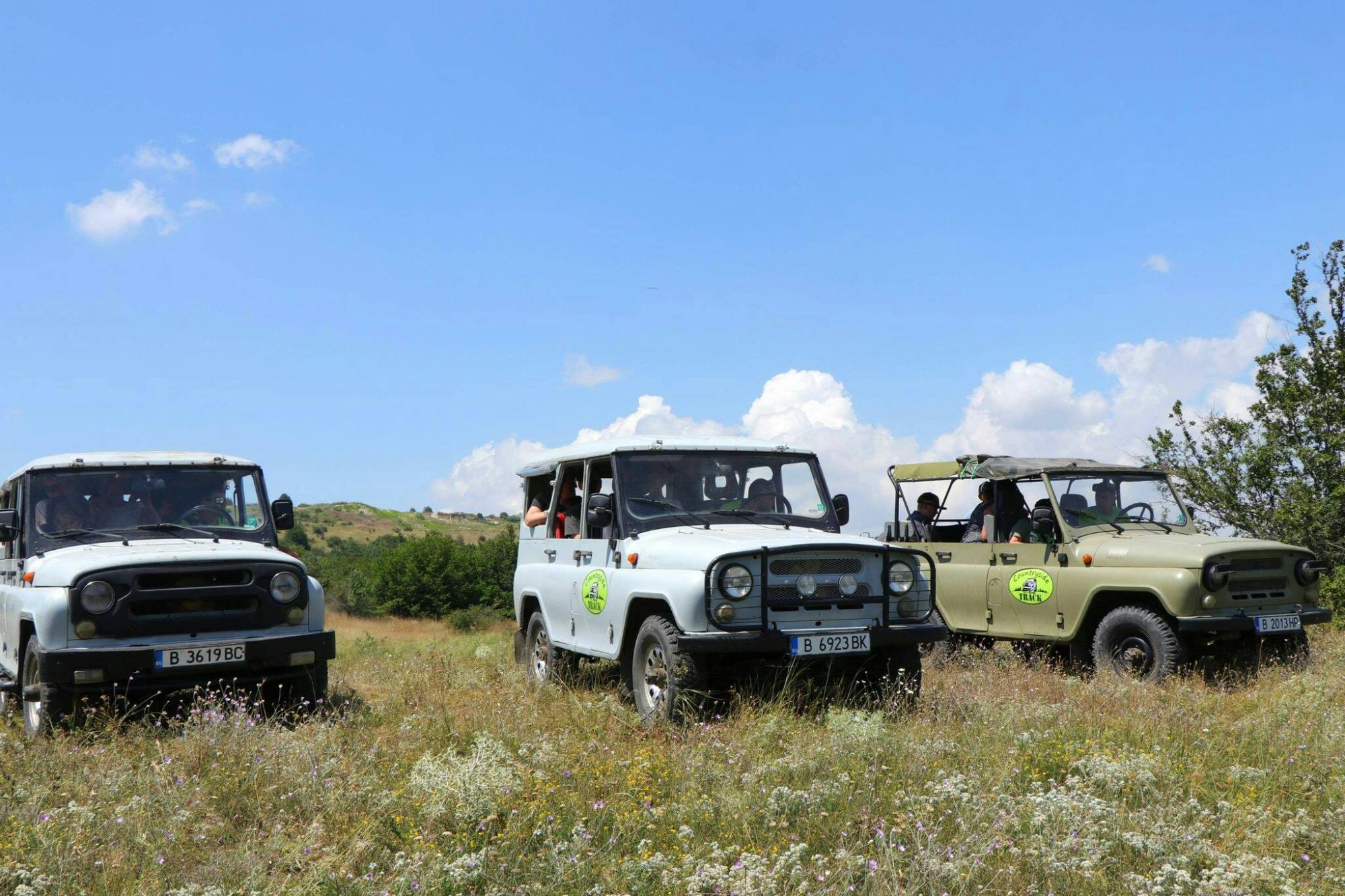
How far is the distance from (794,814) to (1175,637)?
566 centimetres

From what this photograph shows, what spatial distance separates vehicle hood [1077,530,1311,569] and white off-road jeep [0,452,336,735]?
22.4 feet

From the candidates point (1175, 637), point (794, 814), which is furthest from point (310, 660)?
point (1175, 637)

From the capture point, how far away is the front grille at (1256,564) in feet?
31.0

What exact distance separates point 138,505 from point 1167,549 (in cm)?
887

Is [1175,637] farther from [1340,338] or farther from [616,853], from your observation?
[1340,338]

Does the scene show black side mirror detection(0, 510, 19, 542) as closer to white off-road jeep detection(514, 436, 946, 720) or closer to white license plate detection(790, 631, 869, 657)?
white off-road jeep detection(514, 436, 946, 720)

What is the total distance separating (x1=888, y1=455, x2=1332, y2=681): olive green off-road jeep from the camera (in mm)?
9234

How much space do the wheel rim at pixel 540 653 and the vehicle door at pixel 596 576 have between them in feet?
3.20

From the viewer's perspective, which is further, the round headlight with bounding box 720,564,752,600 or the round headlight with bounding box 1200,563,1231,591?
the round headlight with bounding box 1200,563,1231,591

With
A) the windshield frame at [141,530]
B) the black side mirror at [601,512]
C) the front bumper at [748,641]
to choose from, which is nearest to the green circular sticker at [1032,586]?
the front bumper at [748,641]

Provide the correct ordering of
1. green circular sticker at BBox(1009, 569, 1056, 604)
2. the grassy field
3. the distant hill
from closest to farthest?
1. the grassy field
2. green circular sticker at BBox(1009, 569, 1056, 604)
3. the distant hill

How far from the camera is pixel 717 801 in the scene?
5.12m

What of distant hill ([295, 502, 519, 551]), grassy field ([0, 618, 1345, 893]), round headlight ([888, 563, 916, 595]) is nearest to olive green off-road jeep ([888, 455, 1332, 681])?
grassy field ([0, 618, 1345, 893])

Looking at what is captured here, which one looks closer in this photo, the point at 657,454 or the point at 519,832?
the point at 519,832
